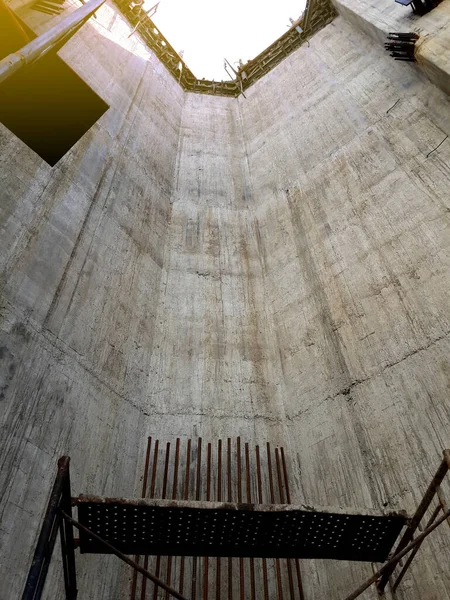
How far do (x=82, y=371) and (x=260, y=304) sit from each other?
4.27 meters

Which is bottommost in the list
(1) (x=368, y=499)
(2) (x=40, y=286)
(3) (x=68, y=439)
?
(1) (x=368, y=499)

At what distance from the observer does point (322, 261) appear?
905 cm

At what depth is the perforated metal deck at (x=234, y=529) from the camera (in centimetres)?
370

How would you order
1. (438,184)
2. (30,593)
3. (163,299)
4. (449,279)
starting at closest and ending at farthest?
(30,593), (449,279), (438,184), (163,299)

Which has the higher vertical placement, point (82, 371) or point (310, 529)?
point (82, 371)

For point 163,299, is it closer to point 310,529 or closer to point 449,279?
point 449,279

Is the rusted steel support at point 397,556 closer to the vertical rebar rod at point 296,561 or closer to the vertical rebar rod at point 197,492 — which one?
the vertical rebar rod at point 296,561

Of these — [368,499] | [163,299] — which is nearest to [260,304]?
[163,299]

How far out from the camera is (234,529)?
3910mm

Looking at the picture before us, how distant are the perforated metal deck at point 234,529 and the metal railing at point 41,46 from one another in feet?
13.5

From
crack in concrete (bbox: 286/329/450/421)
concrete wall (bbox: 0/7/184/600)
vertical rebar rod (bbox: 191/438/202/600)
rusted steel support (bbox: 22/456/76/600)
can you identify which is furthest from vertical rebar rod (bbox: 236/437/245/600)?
rusted steel support (bbox: 22/456/76/600)

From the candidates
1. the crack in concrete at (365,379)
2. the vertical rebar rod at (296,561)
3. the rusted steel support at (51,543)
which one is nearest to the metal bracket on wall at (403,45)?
the crack in concrete at (365,379)

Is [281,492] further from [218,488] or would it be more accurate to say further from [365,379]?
[365,379]

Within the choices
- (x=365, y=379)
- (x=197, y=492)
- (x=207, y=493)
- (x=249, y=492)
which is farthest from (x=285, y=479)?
(x=365, y=379)
